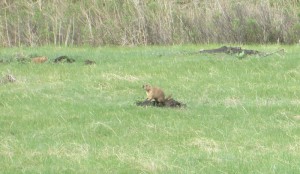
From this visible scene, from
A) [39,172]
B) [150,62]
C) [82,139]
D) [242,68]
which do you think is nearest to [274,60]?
[242,68]

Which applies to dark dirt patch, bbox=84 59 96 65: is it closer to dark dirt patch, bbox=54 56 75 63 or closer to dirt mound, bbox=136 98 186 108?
dark dirt patch, bbox=54 56 75 63

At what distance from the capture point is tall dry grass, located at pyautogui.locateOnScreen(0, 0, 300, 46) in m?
21.0

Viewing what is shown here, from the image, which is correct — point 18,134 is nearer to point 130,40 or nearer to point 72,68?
point 72,68

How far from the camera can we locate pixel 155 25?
20984mm

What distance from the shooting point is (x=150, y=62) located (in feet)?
52.7

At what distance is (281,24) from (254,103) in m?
9.77

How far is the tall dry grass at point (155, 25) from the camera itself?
21016mm

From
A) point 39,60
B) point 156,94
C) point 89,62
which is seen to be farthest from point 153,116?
point 39,60

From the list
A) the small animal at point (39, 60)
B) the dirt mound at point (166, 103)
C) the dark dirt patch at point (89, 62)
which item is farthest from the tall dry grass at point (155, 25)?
the dirt mound at point (166, 103)

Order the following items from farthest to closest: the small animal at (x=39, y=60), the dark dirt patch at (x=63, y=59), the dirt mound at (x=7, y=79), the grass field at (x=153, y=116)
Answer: the dark dirt patch at (x=63, y=59) < the small animal at (x=39, y=60) < the dirt mound at (x=7, y=79) < the grass field at (x=153, y=116)

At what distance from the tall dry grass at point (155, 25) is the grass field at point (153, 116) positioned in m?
3.70

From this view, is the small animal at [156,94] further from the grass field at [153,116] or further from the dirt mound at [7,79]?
the dirt mound at [7,79]

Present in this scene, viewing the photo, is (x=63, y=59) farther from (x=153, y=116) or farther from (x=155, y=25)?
(x=153, y=116)

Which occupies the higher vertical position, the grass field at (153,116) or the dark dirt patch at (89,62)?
the grass field at (153,116)
